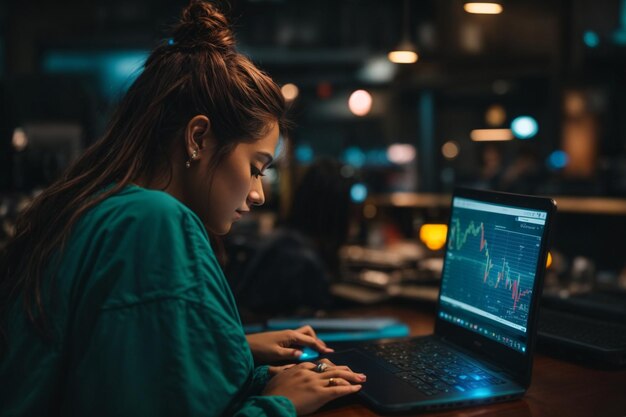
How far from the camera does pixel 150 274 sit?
918 millimetres

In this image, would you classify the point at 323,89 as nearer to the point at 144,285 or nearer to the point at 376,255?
the point at 376,255

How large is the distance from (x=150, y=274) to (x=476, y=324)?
0.71m

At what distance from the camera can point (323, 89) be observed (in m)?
8.79

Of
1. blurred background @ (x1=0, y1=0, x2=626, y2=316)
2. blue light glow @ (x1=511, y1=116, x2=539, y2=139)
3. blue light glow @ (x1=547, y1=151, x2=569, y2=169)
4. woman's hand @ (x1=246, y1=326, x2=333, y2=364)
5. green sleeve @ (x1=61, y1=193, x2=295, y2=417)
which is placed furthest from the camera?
blue light glow @ (x1=511, y1=116, x2=539, y2=139)

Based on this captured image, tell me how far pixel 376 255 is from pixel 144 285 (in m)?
3.00

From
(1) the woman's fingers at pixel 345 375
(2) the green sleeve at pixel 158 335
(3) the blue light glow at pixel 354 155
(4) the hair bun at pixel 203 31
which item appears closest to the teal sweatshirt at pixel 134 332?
(2) the green sleeve at pixel 158 335

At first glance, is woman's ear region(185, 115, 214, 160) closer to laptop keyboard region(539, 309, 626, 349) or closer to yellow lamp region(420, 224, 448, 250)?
laptop keyboard region(539, 309, 626, 349)

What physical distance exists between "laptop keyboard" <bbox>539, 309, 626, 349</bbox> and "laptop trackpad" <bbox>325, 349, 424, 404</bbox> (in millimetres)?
453

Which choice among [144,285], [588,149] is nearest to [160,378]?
[144,285]

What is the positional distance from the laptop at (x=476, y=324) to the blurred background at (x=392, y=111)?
54 centimetres

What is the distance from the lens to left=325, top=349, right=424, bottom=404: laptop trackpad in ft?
3.54

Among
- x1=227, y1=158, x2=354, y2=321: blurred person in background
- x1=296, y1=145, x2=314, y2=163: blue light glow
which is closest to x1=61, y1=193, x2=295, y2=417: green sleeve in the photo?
x1=227, y1=158, x2=354, y2=321: blurred person in background

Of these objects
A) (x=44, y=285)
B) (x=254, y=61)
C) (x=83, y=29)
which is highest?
(x=83, y=29)

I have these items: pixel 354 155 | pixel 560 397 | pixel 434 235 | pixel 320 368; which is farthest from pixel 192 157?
pixel 354 155
